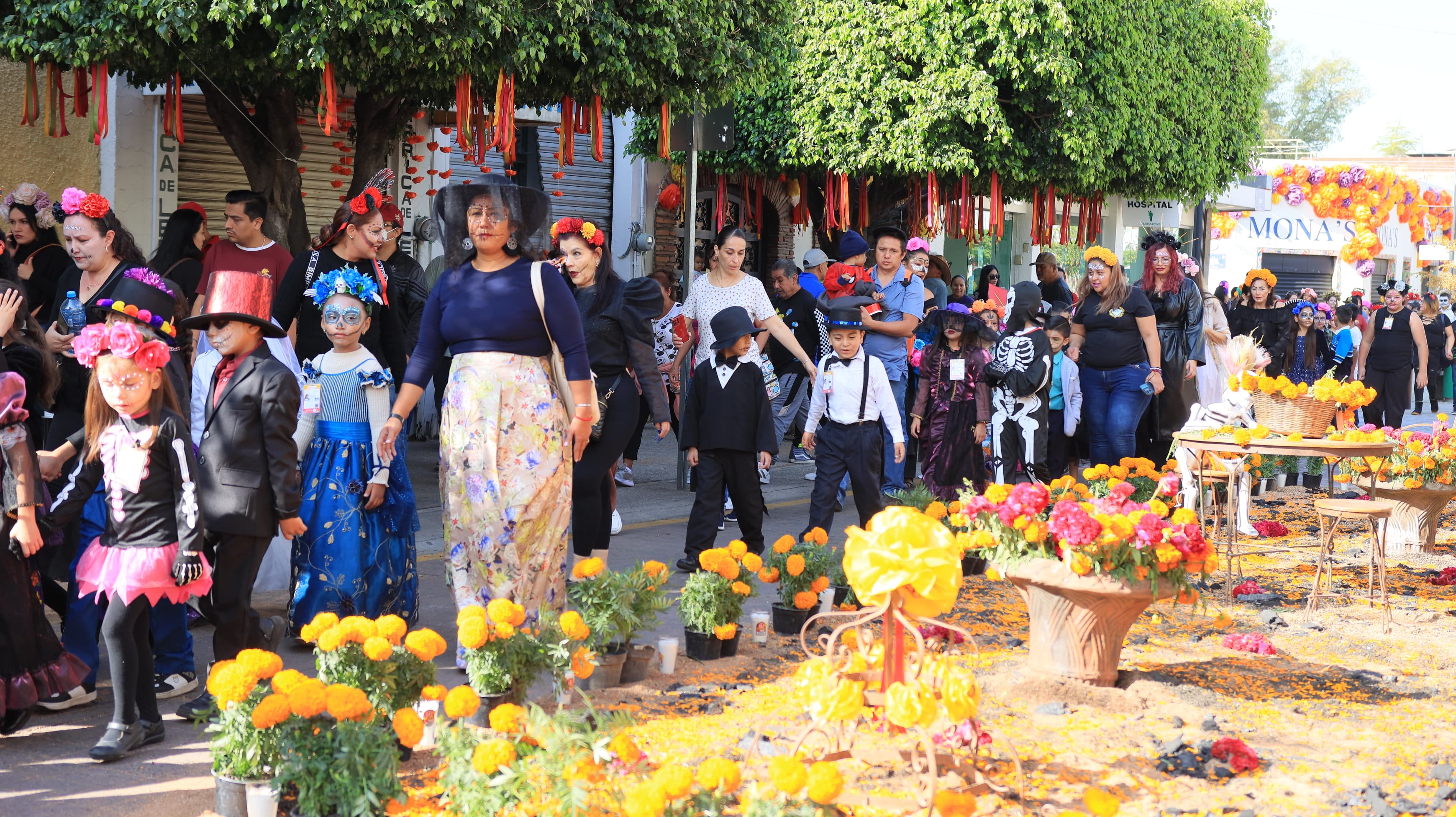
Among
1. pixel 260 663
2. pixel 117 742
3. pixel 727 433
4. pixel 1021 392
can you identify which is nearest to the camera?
pixel 260 663

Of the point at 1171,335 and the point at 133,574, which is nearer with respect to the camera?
the point at 133,574

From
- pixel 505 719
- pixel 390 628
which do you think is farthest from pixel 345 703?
pixel 505 719

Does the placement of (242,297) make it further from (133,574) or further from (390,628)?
(390,628)

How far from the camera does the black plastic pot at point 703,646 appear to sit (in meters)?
5.61

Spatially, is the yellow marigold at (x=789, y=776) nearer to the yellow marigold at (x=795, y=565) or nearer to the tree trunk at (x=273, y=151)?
the yellow marigold at (x=795, y=565)

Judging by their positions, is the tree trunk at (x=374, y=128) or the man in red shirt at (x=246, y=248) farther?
the tree trunk at (x=374, y=128)

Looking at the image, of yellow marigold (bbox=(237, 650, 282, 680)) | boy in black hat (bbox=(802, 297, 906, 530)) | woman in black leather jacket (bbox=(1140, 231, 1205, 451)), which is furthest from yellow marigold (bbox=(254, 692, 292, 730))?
woman in black leather jacket (bbox=(1140, 231, 1205, 451))

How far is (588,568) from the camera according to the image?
16.4ft

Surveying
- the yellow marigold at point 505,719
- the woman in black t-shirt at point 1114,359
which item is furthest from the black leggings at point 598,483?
the woman in black t-shirt at point 1114,359

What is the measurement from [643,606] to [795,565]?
0.94 metres

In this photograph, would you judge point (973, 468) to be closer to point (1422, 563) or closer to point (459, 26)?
point (1422, 563)

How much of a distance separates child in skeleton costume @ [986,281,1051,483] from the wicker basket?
2.15 metres

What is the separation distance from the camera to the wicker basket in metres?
7.27

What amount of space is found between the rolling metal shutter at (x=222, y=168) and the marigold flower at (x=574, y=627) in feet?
29.7
